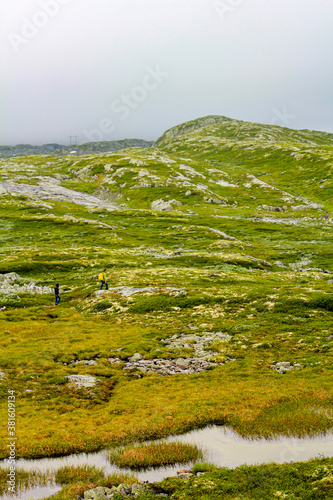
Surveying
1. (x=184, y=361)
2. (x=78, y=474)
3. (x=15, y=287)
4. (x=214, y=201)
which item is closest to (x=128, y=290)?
(x=15, y=287)

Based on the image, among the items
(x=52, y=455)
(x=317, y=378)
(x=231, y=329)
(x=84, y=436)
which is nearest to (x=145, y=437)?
(x=84, y=436)

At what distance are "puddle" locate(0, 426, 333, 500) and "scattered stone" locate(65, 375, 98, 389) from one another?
8.51 meters

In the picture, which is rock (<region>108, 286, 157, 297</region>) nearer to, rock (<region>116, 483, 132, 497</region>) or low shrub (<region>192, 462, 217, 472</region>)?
low shrub (<region>192, 462, 217, 472</region>)

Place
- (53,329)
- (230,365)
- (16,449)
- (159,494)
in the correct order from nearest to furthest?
1. (159,494)
2. (16,449)
3. (230,365)
4. (53,329)

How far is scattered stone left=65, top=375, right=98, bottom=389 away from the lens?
23.6 metres

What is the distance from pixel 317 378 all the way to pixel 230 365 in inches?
279

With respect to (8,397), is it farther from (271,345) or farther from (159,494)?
(271,345)

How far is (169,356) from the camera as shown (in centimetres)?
2881

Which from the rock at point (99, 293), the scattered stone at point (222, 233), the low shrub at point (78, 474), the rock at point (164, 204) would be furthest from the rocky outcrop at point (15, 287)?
the rock at point (164, 204)

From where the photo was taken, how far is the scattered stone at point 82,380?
23594 millimetres

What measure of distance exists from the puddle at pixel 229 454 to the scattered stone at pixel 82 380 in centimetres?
851

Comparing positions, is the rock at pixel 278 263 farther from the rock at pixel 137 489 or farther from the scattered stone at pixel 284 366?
the rock at pixel 137 489

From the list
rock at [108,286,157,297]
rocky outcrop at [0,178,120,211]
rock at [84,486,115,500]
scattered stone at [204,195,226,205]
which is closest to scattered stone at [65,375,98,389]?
rock at [84,486,115,500]

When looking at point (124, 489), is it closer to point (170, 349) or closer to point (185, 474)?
point (185, 474)
